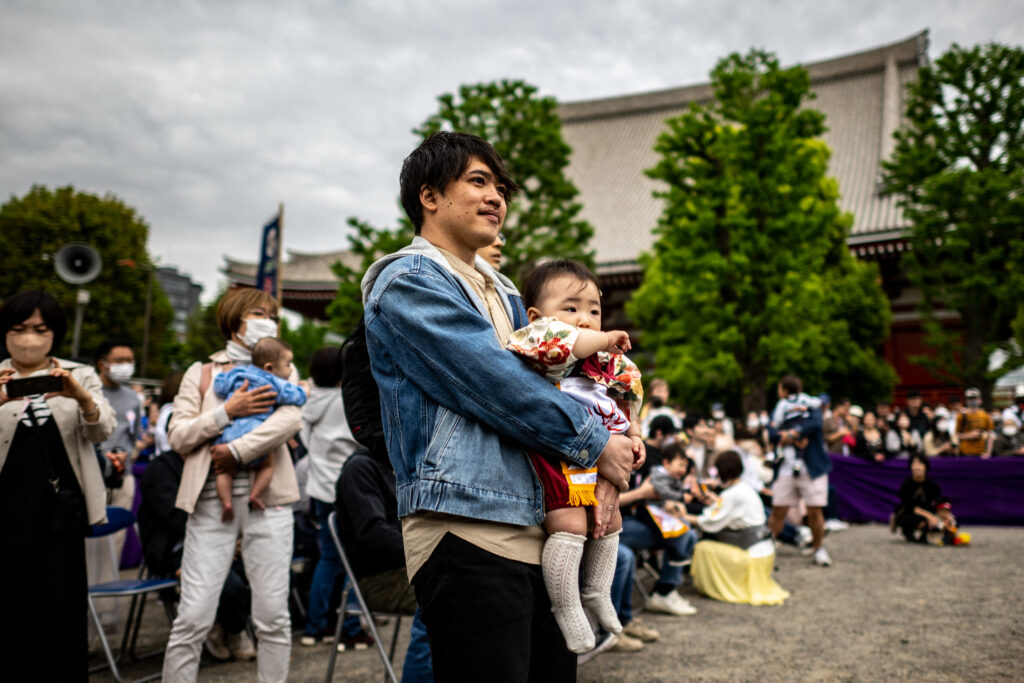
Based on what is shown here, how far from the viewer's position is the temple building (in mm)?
18016

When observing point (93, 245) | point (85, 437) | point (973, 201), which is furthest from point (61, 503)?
point (93, 245)

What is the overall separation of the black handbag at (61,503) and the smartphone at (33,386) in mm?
149

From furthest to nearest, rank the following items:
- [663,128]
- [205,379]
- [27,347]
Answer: [663,128]
[205,379]
[27,347]

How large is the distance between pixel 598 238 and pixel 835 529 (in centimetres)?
1610

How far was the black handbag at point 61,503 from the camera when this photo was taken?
2.63m

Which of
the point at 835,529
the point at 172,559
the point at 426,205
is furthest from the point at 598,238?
the point at 426,205

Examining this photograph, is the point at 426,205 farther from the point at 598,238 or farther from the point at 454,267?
the point at 598,238

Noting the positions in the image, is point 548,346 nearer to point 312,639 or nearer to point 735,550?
point 312,639

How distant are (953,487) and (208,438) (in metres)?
9.63

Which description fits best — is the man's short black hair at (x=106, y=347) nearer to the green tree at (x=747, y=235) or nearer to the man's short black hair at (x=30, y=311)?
the man's short black hair at (x=30, y=311)

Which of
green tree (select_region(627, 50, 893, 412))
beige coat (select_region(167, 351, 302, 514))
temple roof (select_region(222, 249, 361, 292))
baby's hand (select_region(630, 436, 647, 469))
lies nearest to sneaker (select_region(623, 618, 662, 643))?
beige coat (select_region(167, 351, 302, 514))

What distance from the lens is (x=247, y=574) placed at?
9.56 ft

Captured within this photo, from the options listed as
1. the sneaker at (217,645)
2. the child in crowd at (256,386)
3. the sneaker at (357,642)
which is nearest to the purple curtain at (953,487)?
the sneaker at (357,642)

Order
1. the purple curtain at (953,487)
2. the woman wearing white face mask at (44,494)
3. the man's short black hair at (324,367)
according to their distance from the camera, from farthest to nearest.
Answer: the purple curtain at (953,487)
the man's short black hair at (324,367)
the woman wearing white face mask at (44,494)
